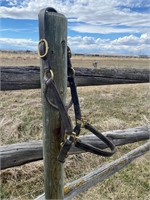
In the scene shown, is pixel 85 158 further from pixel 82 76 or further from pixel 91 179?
pixel 82 76

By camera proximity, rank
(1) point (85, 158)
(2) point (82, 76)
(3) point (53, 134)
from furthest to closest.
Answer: (1) point (85, 158) → (2) point (82, 76) → (3) point (53, 134)

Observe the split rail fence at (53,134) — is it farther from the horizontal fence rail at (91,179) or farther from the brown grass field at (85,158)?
the brown grass field at (85,158)

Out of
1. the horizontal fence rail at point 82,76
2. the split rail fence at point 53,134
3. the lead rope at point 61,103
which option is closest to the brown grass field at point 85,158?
the split rail fence at point 53,134

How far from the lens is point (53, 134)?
1.18m

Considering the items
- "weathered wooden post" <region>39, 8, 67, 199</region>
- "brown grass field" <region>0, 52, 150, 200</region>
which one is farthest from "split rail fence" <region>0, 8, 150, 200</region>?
"brown grass field" <region>0, 52, 150, 200</region>

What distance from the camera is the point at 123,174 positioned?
9.72ft

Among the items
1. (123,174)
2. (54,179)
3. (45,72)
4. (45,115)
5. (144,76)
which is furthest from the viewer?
(123,174)

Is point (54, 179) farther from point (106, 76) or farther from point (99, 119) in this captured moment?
point (99, 119)

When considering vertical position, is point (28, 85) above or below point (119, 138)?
above

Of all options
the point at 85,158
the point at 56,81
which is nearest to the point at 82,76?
the point at 56,81

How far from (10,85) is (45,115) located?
17.6 inches

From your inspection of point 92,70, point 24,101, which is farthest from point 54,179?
point 24,101

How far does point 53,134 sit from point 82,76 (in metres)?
0.75

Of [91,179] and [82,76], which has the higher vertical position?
[82,76]
